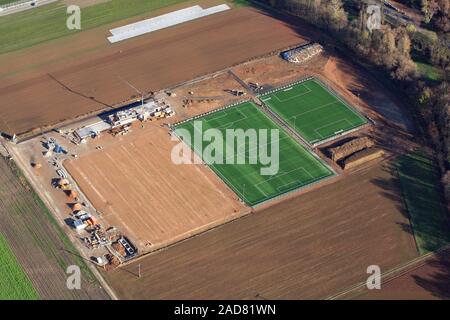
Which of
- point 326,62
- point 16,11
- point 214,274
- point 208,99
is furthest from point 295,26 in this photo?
point 214,274

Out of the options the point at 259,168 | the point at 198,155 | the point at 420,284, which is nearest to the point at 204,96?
the point at 198,155

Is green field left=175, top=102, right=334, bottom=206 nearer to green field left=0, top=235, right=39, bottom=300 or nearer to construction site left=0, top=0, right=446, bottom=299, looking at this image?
construction site left=0, top=0, right=446, bottom=299

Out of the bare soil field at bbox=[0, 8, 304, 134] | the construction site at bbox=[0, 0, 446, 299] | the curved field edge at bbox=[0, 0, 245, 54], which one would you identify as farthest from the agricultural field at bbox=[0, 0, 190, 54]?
the construction site at bbox=[0, 0, 446, 299]

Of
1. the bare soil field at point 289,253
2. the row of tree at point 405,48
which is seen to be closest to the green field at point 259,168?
the bare soil field at point 289,253

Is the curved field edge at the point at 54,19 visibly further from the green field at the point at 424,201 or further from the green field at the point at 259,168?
the green field at the point at 424,201

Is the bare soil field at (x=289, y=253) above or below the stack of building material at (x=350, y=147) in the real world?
below

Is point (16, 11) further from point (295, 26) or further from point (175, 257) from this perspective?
point (175, 257)
